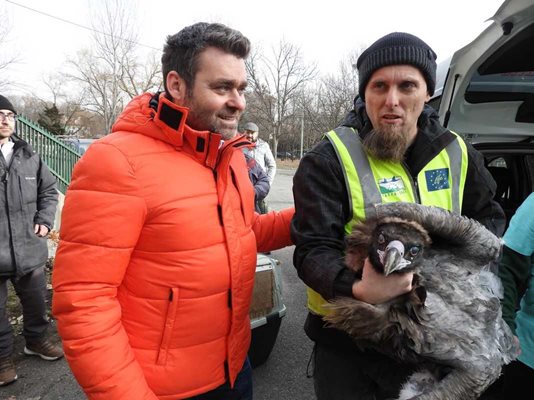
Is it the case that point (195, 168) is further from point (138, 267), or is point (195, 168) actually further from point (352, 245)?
point (352, 245)

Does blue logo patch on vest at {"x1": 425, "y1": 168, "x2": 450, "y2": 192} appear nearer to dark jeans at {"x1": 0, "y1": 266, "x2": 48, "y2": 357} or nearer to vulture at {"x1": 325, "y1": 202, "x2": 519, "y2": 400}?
vulture at {"x1": 325, "y1": 202, "x2": 519, "y2": 400}

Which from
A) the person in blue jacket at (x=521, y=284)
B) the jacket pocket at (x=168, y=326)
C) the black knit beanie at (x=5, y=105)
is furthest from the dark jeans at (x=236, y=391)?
the black knit beanie at (x=5, y=105)

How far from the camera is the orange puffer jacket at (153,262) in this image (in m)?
1.49

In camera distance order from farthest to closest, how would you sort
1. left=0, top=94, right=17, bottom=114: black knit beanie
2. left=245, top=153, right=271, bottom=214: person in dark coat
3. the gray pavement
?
left=245, top=153, right=271, bottom=214: person in dark coat < left=0, top=94, right=17, bottom=114: black knit beanie < the gray pavement

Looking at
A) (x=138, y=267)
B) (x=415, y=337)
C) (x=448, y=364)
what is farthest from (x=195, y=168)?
(x=448, y=364)

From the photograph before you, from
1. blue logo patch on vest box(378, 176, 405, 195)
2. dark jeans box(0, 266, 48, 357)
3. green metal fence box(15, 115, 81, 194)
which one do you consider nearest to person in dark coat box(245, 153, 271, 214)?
dark jeans box(0, 266, 48, 357)

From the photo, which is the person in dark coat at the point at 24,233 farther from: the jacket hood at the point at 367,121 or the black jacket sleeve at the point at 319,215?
the jacket hood at the point at 367,121

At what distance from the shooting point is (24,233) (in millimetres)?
4004

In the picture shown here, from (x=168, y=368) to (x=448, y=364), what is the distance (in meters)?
1.20

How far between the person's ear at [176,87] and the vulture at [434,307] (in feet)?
3.38

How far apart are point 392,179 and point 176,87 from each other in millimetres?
1129

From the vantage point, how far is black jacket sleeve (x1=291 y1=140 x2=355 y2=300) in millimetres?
1616

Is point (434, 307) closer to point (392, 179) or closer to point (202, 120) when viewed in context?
point (392, 179)

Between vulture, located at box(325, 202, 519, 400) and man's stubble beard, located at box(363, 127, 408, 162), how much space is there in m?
0.32
